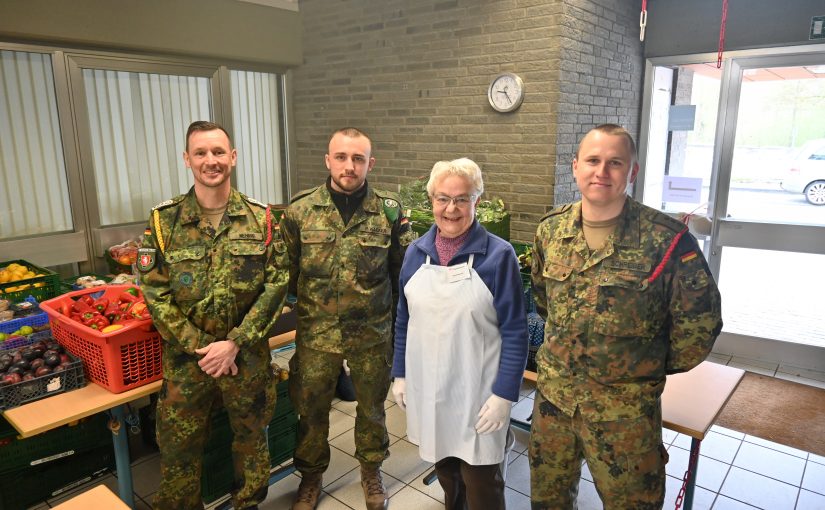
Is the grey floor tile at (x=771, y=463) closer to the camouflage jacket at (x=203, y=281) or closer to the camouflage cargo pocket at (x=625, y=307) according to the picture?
the camouflage cargo pocket at (x=625, y=307)

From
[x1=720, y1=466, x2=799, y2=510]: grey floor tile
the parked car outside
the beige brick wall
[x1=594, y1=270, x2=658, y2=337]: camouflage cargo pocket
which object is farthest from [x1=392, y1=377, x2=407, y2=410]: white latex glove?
the parked car outside

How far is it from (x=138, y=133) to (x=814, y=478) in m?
5.14

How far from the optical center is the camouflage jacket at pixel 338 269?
99.6 inches

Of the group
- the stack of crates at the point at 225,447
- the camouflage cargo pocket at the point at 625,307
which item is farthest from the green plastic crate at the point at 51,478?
the camouflage cargo pocket at the point at 625,307

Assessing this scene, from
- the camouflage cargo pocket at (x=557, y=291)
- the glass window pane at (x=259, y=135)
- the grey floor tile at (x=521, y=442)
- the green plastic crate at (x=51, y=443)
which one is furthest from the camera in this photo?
the glass window pane at (x=259, y=135)

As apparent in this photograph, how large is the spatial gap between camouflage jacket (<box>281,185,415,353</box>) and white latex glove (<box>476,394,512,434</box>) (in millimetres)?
713

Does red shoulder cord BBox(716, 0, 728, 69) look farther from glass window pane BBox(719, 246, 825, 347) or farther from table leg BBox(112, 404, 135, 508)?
table leg BBox(112, 404, 135, 508)

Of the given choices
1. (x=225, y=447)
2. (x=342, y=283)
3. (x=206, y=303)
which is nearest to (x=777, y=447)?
(x=342, y=283)

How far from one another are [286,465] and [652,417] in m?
1.99

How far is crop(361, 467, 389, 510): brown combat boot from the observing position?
275 centimetres

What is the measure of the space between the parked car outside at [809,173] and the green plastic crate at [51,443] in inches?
198

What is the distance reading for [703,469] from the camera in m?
3.15

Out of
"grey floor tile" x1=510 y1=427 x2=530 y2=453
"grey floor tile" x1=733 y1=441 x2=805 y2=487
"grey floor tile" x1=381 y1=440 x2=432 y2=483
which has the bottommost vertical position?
"grey floor tile" x1=510 y1=427 x2=530 y2=453

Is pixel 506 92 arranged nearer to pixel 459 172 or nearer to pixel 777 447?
pixel 459 172
